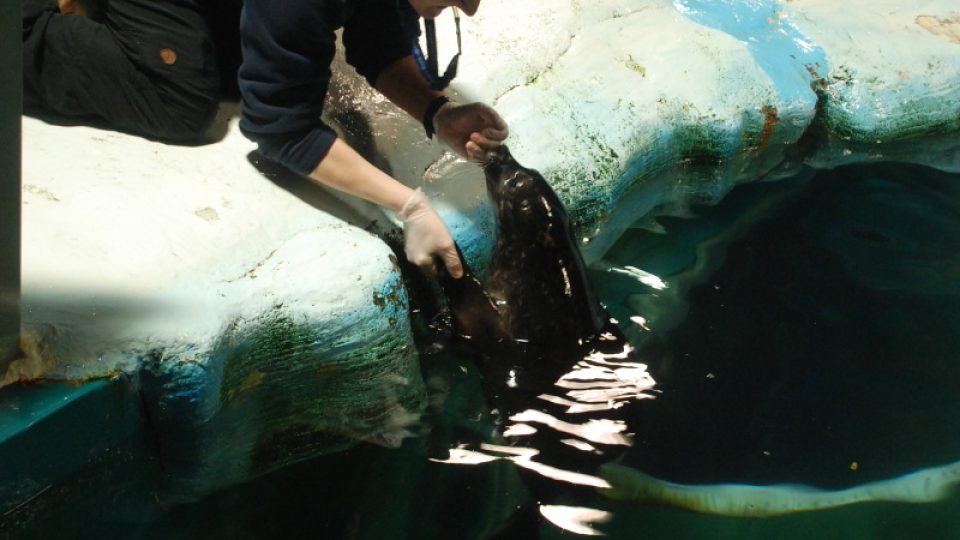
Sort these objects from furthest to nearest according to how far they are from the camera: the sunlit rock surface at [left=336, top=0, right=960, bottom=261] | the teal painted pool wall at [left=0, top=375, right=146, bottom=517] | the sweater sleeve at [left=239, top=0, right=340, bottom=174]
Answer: the sunlit rock surface at [left=336, top=0, right=960, bottom=261] → the sweater sleeve at [left=239, top=0, right=340, bottom=174] → the teal painted pool wall at [left=0, top=375, right=146, bottom=517]

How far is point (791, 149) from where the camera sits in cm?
372

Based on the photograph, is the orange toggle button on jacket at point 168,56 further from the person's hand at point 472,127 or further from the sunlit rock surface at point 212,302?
the person's hand at point 472,127

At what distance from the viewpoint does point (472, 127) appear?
263 cm

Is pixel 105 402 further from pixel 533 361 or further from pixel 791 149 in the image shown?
pixel 791 149

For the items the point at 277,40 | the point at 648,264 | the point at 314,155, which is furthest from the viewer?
the point at 648,264

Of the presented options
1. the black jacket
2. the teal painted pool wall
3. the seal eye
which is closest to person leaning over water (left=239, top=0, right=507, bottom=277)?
the black jacket

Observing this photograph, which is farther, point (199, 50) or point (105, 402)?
point (199, 50)

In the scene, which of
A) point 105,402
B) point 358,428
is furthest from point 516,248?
point 105,402

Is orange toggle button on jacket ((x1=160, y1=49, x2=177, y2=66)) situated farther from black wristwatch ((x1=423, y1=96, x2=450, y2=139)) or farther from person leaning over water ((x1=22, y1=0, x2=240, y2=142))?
black wristwatch ((x1=423, y1=96, x2=450, y2=139))

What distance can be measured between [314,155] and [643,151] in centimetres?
135

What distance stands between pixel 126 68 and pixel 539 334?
1.30 meters

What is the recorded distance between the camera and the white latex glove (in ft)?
7.89

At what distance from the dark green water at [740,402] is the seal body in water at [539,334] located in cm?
9

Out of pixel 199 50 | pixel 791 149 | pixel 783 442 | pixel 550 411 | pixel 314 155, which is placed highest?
pixel 199 50
